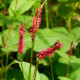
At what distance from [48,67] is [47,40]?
22 centimetres

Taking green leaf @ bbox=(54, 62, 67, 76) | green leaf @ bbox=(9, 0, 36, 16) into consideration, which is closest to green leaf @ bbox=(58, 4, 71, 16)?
green leaf @ bbox=(54, 62, 67, 76)

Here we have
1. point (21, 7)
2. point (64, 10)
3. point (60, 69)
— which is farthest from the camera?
point (64, 10)

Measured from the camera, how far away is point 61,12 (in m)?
1.87

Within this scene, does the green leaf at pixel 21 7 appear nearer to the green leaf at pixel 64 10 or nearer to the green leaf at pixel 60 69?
the green leaf at pixel 60 69

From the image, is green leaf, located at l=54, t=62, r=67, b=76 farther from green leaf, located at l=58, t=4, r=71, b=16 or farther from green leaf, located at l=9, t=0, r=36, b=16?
green leaf, located at l=58, t=4, r=71, b=16

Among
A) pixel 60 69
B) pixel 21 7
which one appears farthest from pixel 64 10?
pixel 21 7

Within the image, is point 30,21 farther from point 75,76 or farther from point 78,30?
point 75,76

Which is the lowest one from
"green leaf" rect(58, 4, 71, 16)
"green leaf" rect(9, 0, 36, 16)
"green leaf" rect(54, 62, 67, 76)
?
"green leaf" rect(54, 62, 67, 76)

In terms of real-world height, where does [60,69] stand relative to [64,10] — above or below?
below

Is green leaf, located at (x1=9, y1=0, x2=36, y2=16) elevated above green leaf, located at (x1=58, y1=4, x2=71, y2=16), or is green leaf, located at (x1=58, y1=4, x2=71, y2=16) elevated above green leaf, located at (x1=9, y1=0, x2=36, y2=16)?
green leaf, located at (x1=9, y1=0, x2=36, y2=16)

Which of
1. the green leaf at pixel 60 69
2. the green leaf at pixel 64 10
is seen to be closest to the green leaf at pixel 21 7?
the green leaf at pixel 60 69

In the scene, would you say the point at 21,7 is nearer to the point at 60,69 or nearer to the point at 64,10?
the point at 60,69

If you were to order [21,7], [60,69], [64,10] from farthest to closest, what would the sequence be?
[64,10], [60,69], [21,7]

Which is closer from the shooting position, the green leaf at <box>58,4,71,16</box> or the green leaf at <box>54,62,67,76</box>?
the green leaf at <box>54,62,67,76</box>
